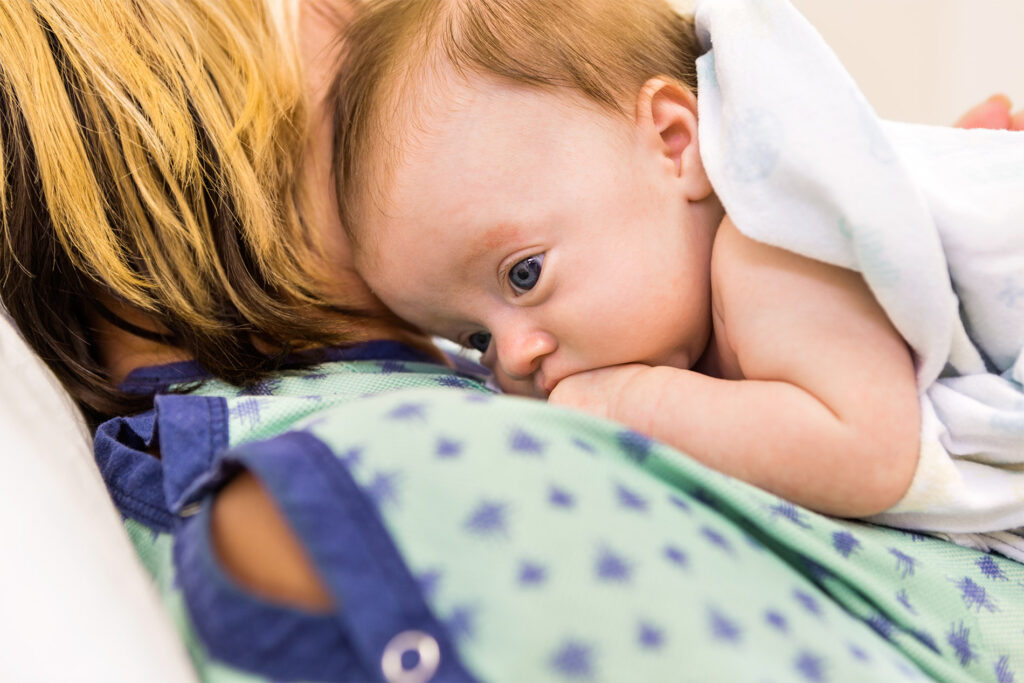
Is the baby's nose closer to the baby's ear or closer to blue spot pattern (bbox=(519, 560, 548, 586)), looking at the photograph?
the baby's ear

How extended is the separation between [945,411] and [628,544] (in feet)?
1.07

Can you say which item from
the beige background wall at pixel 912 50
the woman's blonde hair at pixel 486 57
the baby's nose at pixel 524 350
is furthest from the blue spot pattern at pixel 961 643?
the beige background wall at pixel 912 50

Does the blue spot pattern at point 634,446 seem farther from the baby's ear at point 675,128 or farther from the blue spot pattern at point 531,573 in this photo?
the baby's ear at point 675,128

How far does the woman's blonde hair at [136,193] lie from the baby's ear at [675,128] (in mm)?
343

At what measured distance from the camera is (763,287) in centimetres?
62

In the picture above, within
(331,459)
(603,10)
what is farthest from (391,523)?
(603,10)

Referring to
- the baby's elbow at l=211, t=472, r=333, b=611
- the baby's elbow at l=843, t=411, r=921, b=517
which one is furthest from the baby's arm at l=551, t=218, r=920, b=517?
the baby's elbow at l=211, t=472, r=333, b=611

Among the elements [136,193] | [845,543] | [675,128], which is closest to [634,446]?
[845,543]

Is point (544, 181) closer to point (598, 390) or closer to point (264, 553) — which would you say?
point (598, 390)

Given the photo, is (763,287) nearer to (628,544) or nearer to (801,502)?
(801,502)

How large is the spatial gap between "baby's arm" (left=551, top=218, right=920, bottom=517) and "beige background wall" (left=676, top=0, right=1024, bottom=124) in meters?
1.37

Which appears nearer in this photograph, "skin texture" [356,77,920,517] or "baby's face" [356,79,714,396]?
"skin texture" [356,77,920,517]

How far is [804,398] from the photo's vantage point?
0.59 metres

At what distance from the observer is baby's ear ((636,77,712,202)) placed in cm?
72
